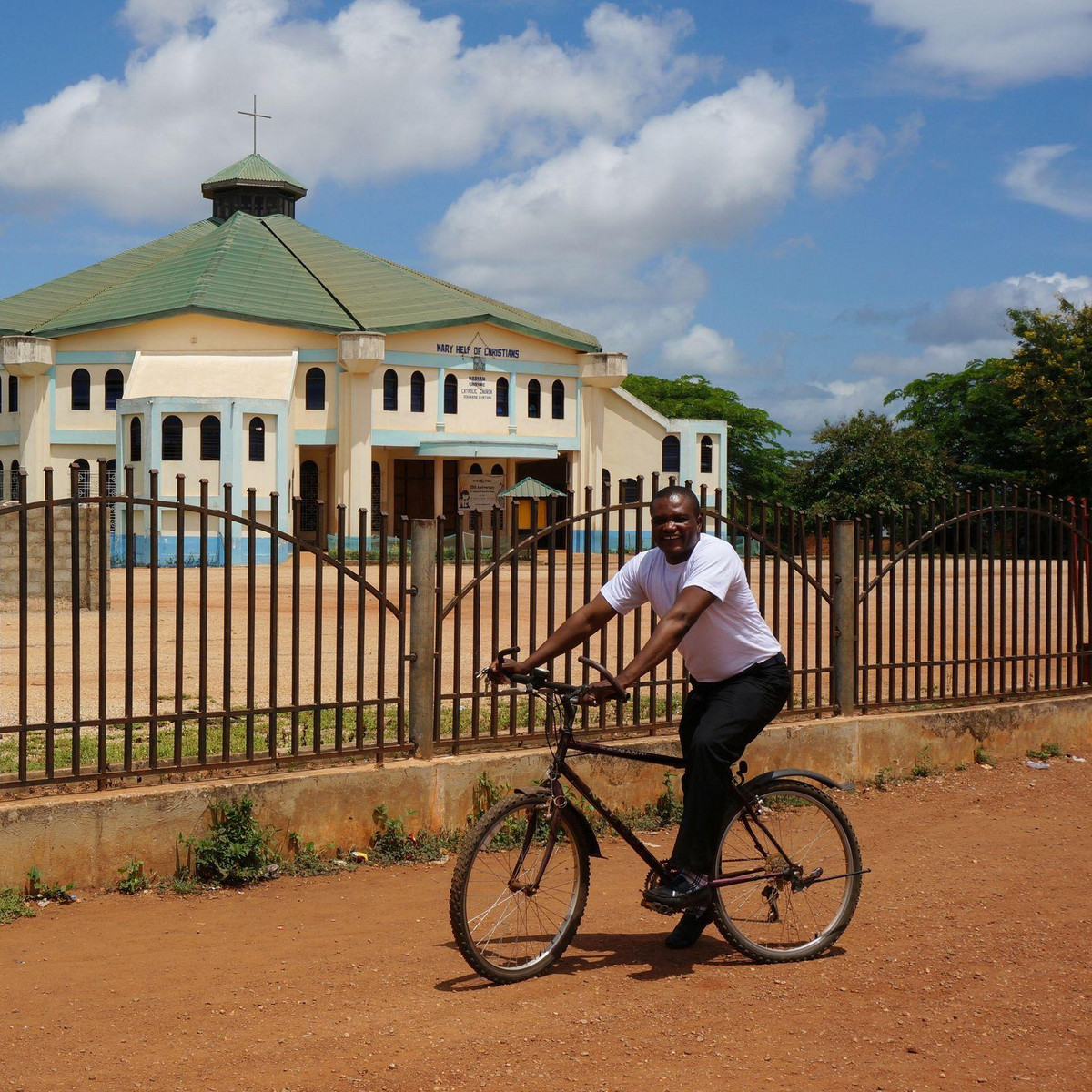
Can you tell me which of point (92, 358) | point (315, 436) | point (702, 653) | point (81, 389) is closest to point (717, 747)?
point (702, 653)

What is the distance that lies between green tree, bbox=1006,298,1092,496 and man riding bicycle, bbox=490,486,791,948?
39.3m

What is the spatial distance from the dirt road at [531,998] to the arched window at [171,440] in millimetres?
31965

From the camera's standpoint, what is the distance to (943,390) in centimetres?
5466

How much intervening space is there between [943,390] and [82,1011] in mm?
54181

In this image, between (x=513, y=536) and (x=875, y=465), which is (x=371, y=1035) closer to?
(x=513, y=536)

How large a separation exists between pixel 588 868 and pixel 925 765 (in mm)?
4290

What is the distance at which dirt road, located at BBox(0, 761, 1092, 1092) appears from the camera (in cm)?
380

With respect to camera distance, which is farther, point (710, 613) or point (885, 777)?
point (885, 777)

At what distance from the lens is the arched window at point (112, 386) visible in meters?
41.0

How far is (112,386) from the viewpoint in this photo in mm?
41094

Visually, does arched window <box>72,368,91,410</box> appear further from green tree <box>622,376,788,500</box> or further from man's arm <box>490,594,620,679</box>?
man's arm <box>490,594,620,679</box>

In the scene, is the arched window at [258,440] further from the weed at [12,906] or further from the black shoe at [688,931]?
the black shoe at [688,931]

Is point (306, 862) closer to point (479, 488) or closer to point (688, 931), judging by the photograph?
point (688, 931)

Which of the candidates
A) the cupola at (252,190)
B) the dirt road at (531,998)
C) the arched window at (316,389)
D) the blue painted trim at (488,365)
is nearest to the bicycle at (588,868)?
the dirt road at (531,998)
